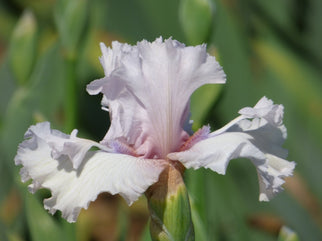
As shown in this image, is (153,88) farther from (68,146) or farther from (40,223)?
(40,223)

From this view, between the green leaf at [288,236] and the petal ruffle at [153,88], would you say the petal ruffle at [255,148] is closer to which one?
the petal ruffle at [153,88]

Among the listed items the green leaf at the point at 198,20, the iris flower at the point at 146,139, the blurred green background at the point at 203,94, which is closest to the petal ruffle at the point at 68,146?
the iris flower at the point at 146,139

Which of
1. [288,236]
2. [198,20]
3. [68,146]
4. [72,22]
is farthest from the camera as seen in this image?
[72,22]

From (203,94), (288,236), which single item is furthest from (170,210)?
(203,94)

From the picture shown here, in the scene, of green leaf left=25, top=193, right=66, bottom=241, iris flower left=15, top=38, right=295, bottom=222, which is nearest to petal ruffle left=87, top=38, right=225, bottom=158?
iris flower left=15, top=38, right=295, bottom=222

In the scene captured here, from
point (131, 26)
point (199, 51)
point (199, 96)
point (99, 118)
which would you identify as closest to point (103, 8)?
point (131, 26)

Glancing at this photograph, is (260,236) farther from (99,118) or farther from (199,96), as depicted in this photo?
(99,118)
